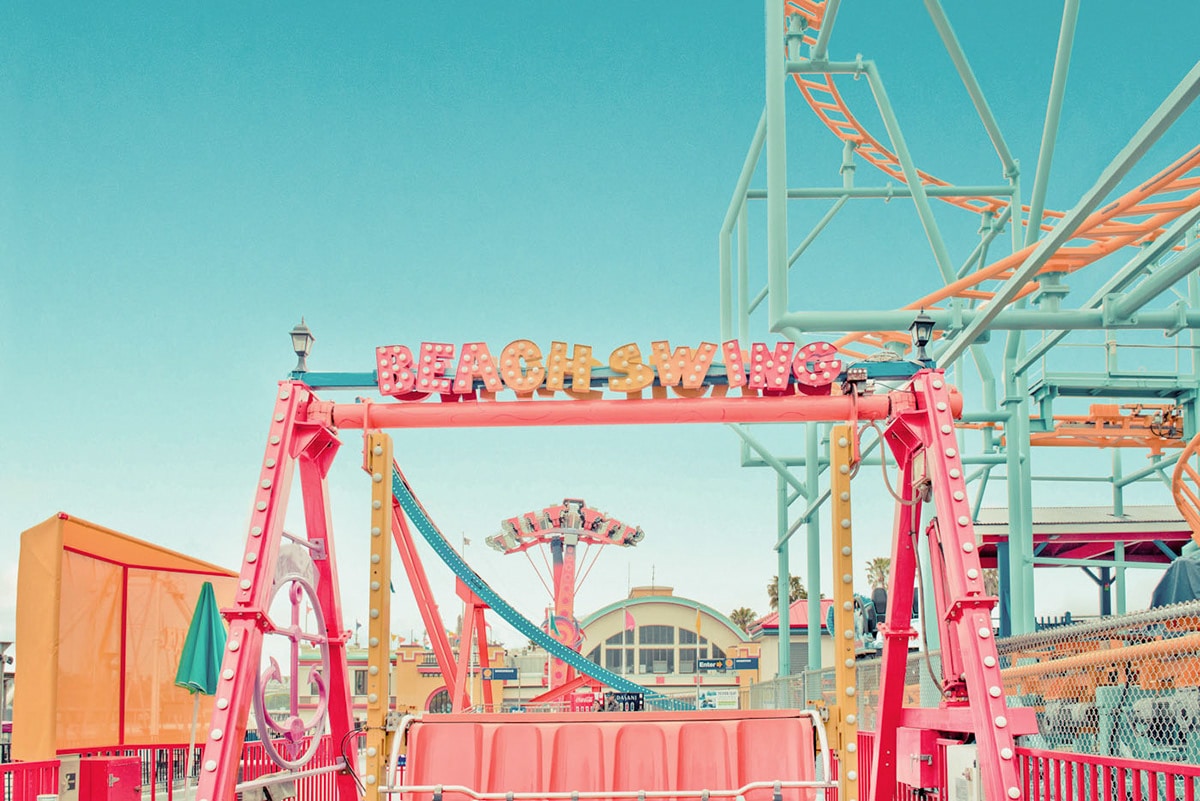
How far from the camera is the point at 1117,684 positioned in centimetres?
896

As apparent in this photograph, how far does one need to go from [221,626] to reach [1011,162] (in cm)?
1055

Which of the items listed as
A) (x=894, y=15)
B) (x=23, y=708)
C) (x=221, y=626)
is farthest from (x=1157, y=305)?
(x=23, y=708)

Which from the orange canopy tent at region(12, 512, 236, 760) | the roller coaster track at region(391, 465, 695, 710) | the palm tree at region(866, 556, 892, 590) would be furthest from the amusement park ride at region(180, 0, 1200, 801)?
the palm tree at region(866, 556, 892, 590)

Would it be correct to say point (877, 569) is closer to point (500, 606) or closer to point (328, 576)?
point (500, 606)

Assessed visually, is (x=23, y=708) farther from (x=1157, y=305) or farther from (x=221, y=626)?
(x=1157, y=305)

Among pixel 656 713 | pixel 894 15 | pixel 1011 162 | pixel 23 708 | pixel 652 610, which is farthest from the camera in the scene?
pixel 652 610

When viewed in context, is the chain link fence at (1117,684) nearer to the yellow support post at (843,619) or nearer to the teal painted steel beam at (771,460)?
the yellow support post at (843,619)

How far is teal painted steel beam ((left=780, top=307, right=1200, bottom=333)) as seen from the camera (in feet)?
35.8

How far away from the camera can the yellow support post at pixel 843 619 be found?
287 inches

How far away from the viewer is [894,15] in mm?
25438

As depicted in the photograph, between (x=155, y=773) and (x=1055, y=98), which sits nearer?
(x=1055, y=98)

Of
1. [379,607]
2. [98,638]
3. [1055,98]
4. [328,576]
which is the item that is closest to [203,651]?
[98,638]

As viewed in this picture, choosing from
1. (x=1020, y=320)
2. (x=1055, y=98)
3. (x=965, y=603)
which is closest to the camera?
(x=965, y=603)

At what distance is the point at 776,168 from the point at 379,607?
623 cm
